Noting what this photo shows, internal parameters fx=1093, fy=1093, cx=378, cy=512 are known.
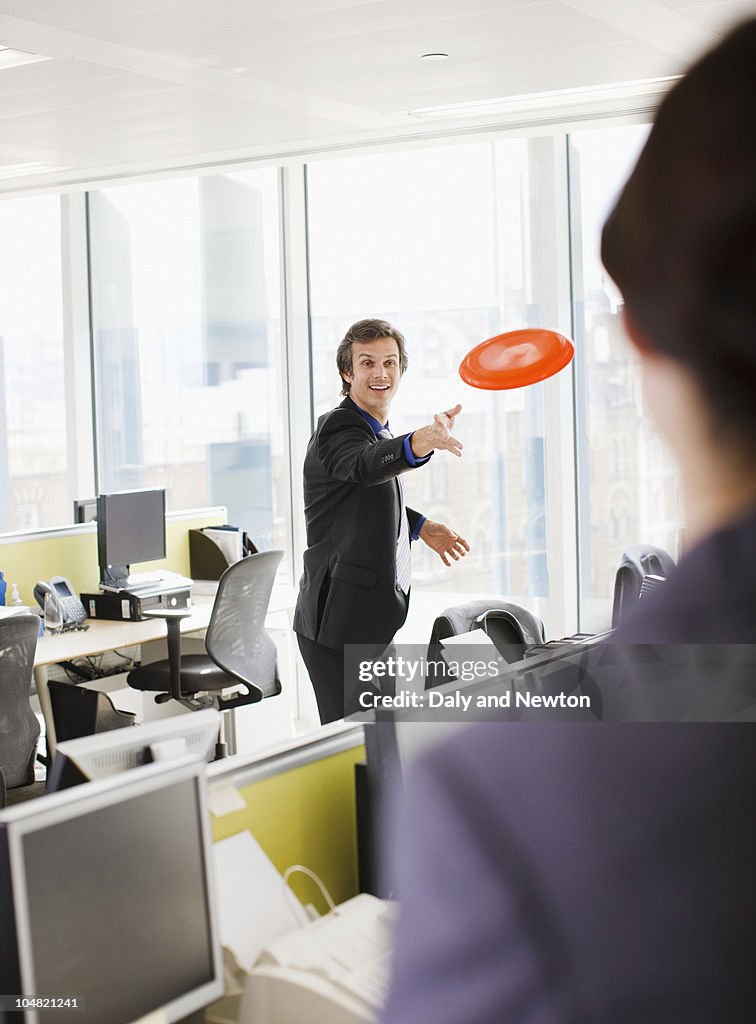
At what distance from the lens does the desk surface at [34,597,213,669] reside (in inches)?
157

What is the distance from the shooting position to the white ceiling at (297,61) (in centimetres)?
274

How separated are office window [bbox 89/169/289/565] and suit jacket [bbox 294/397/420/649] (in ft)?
8.63

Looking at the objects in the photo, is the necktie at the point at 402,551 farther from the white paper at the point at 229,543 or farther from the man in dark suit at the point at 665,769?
the man in dark suit at the point at 665,769

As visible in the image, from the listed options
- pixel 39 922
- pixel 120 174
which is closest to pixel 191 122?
pixel 120 174

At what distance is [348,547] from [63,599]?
1.90 metres

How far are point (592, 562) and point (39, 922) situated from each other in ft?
13.8

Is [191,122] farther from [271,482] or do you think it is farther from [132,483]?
[132,483]

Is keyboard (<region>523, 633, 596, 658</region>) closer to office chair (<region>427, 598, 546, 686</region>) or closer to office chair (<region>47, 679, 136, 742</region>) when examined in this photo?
office chair (<region>427, 598, 546, 686</region>)

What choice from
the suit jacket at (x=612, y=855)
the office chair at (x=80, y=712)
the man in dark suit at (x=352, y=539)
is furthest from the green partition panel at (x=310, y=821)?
the office chair at (x=80, y=712)

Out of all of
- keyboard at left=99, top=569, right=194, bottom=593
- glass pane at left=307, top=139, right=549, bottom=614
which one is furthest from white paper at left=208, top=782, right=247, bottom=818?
glass pane at left=307, top=139, right=549, bottom=614

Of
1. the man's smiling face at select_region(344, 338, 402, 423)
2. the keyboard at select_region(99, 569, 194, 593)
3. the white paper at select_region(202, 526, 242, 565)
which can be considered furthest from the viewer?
the white paper at select_region(202, 526, 242, 565)

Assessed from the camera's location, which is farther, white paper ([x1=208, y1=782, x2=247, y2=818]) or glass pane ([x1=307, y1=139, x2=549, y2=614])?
glass pane ([x1=307, y1=139, x2=549, y2=614])

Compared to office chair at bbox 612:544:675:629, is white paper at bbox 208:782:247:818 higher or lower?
lower

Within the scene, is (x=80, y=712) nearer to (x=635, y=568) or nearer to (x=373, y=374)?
(x=373, y=374)
